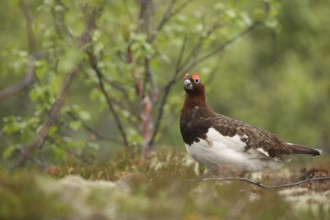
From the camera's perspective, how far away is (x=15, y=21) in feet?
97.3

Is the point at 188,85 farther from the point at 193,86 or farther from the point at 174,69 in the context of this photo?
the point at 174,69

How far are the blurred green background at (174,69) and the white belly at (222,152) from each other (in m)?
2.53

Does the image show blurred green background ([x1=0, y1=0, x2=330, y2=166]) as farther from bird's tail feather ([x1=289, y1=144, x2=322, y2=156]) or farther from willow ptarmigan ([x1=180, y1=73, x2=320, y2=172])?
bird's tail feather ([x1=289, y1=144, x2=322, y2=156])

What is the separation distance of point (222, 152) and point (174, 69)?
70.2 ft

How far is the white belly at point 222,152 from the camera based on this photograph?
28.4 ft

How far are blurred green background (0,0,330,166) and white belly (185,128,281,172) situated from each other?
2.53m

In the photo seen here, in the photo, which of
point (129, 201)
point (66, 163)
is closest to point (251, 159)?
point (66, 163)

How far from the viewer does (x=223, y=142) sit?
8734 mm

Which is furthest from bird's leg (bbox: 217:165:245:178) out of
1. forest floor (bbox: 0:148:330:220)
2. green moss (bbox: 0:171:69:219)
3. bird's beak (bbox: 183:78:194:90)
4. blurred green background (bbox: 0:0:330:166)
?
green moss (bbox: 0:171:69:219)

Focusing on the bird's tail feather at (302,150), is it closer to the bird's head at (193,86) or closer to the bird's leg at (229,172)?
the bird's leg at (229,172)

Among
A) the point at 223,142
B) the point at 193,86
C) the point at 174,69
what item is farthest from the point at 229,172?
the point at 174,69

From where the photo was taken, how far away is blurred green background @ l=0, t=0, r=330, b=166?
447 inches

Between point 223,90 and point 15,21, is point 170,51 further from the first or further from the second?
point 15,21

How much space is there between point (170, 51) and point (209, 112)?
911 inches
